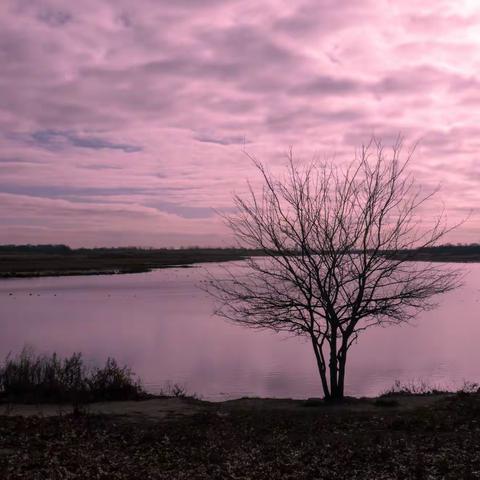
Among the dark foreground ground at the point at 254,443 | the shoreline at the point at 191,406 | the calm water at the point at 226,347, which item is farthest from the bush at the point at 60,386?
the calm water at the point at 226,347

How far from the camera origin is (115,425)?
10.4 meters

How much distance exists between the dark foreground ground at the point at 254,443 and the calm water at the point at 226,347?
18.9 feet

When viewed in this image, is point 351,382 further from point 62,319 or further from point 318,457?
point 62,319

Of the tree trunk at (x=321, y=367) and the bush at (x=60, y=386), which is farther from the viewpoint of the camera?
the bush at (x=60, y=386)

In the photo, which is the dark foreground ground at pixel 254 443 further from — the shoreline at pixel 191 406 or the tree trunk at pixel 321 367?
the tree trunk at pixel 321 367

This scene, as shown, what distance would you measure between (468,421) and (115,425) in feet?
18.1

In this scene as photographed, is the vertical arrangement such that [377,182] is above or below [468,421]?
above

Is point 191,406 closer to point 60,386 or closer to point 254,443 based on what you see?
point 60,386

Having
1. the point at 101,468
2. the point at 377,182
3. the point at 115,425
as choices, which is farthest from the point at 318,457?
the point at 377,182

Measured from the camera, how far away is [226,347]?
79.8 feet

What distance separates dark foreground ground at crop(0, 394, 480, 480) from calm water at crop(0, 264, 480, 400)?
5.78 metres

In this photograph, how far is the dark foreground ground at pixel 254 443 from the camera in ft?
25.7

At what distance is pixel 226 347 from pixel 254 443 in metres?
15.0

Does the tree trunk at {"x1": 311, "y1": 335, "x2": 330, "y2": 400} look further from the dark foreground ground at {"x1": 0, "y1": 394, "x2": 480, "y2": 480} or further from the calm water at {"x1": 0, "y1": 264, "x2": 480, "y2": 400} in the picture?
the calm water at {"x1": 0, "y1": 264, "x2": 480, "y2": 400}
